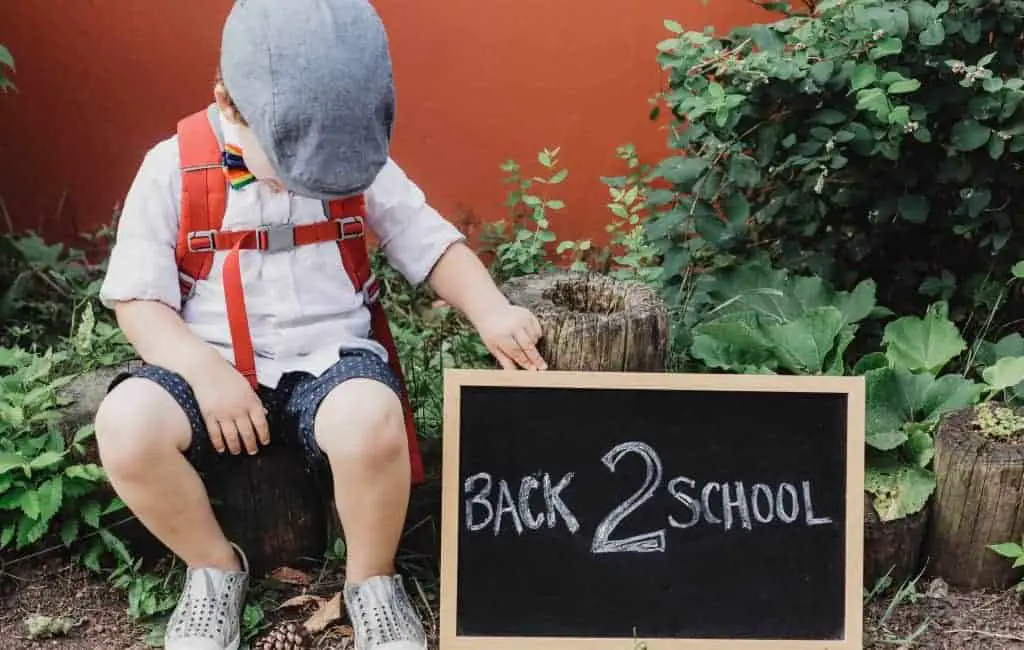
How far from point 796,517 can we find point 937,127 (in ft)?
3.77

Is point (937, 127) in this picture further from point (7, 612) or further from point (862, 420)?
point (7, 612)

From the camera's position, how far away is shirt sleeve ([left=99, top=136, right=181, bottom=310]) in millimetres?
2240

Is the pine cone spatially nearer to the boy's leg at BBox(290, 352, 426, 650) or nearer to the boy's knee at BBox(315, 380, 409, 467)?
the boy's leg at BBox(290, 352, 426, 650)

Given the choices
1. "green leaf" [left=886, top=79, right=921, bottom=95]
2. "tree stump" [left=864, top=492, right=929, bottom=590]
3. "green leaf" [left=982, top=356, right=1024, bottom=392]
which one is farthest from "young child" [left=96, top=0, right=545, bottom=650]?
"green leaf" [left=982, top=356, right=1024, bottom=392]

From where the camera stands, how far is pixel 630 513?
2301 millimetres

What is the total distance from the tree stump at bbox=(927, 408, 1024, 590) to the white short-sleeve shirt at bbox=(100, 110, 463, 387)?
3.70ft

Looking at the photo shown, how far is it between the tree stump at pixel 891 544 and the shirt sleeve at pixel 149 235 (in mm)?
1510

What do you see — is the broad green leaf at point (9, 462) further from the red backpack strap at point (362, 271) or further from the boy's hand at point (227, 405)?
the red backpack strap at point (362, 271)

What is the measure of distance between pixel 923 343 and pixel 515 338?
108 centimetres

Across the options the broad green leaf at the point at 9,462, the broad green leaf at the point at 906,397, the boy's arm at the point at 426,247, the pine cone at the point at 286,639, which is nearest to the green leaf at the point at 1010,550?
the broad green leaf at the point at 906,397

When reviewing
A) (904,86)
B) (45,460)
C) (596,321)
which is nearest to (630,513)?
(596,321)

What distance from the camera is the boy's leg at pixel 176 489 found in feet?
7.20

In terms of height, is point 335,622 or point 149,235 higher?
point 149,235

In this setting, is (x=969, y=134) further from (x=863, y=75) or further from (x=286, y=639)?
(x=286, y=639)
